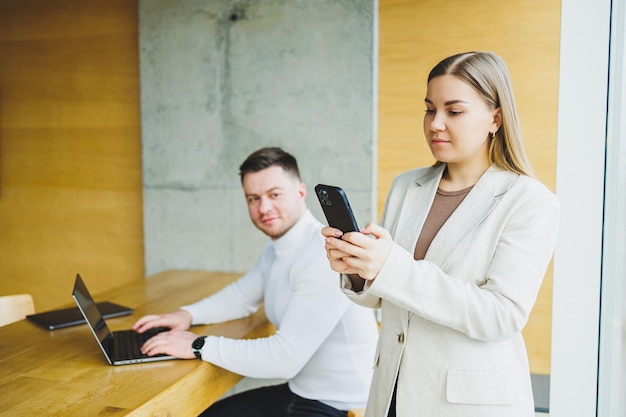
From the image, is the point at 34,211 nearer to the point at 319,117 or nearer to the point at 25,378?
the point at 319,117

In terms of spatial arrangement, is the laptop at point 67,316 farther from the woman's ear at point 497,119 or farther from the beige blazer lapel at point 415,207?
the woman's ear at point 497,119

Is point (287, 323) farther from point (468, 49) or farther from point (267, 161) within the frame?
point (468, 49)

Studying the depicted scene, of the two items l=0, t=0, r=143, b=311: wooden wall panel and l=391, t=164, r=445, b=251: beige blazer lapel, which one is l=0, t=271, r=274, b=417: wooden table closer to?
l=391, t=164, r=445, b=251: beige blazer lapel

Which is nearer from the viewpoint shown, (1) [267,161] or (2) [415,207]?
(2) [415,207]

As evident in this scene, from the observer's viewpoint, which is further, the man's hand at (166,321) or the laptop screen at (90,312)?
the man's hand at (166,321)

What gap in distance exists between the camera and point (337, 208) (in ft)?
3.94

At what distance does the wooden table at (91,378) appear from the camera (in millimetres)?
1415

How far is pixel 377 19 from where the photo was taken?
9.27 ft

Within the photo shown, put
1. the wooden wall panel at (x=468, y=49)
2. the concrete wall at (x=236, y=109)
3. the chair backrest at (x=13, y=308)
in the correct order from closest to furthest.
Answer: the chair backrest at (x=13, y=308) < the wooden wall panel at (x=468, y=49) < the concrete wall at (x=236, y=109)

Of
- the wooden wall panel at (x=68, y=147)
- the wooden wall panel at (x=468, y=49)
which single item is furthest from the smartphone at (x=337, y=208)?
the wooden wall panel at (x=68, y=147)

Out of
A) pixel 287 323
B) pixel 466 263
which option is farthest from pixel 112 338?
pixel 466 263

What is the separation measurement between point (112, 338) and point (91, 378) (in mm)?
343

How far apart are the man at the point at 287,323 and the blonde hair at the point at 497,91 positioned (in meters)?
0.76

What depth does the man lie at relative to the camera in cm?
175
